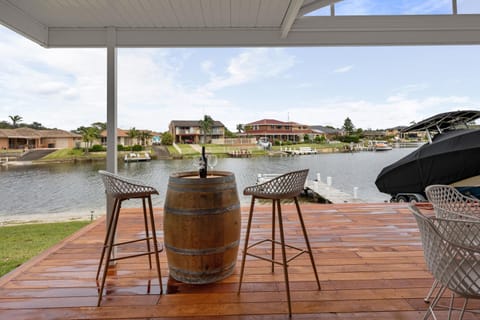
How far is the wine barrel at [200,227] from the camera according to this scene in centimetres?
179

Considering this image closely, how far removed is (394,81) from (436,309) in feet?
22.9

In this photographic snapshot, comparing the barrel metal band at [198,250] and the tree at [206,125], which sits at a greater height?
the tree at [206,125]

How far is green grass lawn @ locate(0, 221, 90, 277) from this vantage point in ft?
9.61

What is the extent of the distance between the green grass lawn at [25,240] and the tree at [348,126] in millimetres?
5810

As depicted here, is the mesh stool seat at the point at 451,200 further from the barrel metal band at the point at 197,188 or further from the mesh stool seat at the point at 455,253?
the barrel metal band at the point at 197,188

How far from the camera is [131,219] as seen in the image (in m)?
3.55

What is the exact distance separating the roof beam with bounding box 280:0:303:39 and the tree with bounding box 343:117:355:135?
398 cm

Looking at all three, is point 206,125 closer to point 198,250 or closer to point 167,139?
point 167,139

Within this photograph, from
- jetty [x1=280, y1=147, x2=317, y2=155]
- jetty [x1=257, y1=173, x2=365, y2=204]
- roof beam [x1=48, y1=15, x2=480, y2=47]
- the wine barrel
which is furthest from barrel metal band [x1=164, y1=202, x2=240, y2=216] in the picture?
jetty [x1=257, y1=173, x2=365, y2=204]

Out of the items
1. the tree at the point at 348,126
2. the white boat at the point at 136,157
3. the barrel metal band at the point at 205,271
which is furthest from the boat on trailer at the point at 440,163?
the white boat at the point at 136,157

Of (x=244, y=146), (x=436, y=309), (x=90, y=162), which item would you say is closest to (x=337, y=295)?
(x=436, y=309)

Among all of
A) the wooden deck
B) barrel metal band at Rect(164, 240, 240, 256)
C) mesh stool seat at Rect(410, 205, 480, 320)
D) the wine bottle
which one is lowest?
the wooden deck

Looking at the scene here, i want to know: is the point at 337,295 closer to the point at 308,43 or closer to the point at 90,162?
the point at 308,43

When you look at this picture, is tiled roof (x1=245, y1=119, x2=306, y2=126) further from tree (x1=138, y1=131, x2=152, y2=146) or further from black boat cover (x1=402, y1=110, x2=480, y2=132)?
black boat cover (x1=402, y1=110, x2=480, y2=132)
